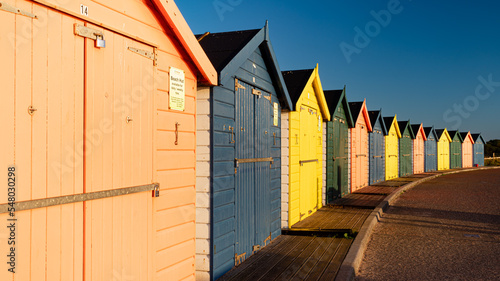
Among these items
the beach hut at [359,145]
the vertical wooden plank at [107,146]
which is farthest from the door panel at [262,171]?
the beach hut at [359,145]

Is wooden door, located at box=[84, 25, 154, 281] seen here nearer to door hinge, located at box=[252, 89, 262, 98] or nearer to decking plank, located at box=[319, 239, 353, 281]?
decking plank, located at box=[319, 239, 353, 281]

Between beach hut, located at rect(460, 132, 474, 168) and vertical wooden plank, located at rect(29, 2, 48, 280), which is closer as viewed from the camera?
vertical wooden plank, located at rect(29, 2, 48, 280)

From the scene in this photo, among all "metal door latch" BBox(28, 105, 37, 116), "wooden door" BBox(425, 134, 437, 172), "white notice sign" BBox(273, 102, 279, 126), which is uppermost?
"white notice sign" BBox(273, 102, 279, 126)

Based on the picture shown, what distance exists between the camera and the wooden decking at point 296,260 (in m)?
5.83

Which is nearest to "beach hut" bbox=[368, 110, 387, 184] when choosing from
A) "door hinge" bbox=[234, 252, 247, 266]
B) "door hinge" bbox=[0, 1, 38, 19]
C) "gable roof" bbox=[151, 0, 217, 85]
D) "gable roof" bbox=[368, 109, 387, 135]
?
"gable roof" bbox=[368, 109, 387, 135]

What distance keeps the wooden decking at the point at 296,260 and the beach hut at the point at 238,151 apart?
0.70 ft

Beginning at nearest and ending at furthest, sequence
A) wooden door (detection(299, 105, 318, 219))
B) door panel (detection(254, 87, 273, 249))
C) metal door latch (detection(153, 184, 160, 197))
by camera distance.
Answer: metal door latch (detection(153, 184, 160, 197)) < door panel (detection(254, 87, 273, 249)) < wooden door (detection(299, 105, 318, 219))

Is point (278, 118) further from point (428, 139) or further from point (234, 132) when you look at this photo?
point (428, 139)

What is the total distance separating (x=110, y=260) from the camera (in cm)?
363

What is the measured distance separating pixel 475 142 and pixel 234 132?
157ft

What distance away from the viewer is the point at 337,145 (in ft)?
47.2

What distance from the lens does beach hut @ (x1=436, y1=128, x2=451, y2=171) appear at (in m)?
37.8

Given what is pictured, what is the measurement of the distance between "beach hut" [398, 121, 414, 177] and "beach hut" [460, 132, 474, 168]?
55.4ft

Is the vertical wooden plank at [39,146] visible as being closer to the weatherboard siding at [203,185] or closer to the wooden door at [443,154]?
the weatherboard siding at [203,185]
